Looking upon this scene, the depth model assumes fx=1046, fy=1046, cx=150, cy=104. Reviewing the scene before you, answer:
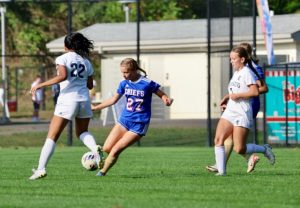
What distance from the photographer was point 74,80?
1348 cm

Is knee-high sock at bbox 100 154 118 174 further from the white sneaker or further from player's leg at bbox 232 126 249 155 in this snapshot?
player's leg at bbox 232 126 249 155

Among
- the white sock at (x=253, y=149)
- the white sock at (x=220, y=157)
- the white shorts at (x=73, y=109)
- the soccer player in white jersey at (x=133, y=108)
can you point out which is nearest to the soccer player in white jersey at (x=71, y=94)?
the white shorts at (x=73, y=109)

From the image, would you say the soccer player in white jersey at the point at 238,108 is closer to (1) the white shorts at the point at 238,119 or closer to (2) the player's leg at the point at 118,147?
(1) the white shorts at the point at 238,119

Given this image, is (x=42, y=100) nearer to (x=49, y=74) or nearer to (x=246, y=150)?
(x=49, y=74)

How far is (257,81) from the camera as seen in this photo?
13.7m

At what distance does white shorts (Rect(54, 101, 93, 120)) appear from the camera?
1332 cm

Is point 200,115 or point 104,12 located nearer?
point 200,115

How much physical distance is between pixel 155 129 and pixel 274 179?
17.9 m

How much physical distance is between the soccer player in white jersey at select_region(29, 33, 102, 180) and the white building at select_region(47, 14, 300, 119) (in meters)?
20.6

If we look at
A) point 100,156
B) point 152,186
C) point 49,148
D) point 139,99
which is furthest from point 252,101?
point 49,148

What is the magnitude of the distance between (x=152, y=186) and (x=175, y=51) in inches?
1057

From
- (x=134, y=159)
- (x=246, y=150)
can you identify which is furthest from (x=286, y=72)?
(x=246, y=150)

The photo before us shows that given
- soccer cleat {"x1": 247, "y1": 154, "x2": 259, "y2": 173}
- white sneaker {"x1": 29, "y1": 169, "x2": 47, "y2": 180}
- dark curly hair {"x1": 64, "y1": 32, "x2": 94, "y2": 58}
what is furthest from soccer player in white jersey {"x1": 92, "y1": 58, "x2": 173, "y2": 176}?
soccer cleat {"x1": 247, "y1": 154, "x2": 259, "y2": 173}

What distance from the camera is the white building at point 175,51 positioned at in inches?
1371
